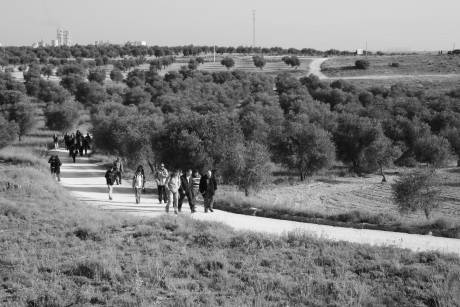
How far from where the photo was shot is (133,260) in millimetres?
10617

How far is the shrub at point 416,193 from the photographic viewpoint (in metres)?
27.1

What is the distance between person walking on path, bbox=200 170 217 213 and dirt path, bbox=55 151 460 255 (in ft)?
1.02

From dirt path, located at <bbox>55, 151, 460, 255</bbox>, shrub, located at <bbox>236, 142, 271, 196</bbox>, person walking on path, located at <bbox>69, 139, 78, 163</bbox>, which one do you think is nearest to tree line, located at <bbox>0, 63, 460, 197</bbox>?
shrub, located at <bbox>236, 142, 271, 196</bbox>

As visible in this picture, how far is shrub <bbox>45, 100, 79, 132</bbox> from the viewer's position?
5241cm

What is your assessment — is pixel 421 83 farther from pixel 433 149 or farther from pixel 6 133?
pixel 6 133

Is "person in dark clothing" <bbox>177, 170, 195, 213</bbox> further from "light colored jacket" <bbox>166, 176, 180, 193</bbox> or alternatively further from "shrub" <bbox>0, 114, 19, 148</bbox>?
"shrub" <bbox>0, 114, 19, 148</bbox>

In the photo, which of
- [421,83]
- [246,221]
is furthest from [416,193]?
[421,83]

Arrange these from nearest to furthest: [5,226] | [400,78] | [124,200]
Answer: [5,226]
[124,200]
[400,78]

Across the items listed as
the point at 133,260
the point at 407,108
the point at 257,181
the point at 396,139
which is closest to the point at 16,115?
the point at 257,181

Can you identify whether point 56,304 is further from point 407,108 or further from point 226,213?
point 407,108

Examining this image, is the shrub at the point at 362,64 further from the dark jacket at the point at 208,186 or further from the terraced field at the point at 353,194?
the dark jacket at the point at 208,186

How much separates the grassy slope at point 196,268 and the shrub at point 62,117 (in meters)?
40.0

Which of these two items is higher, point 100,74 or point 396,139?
point 100,74

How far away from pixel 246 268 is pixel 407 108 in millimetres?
51245
